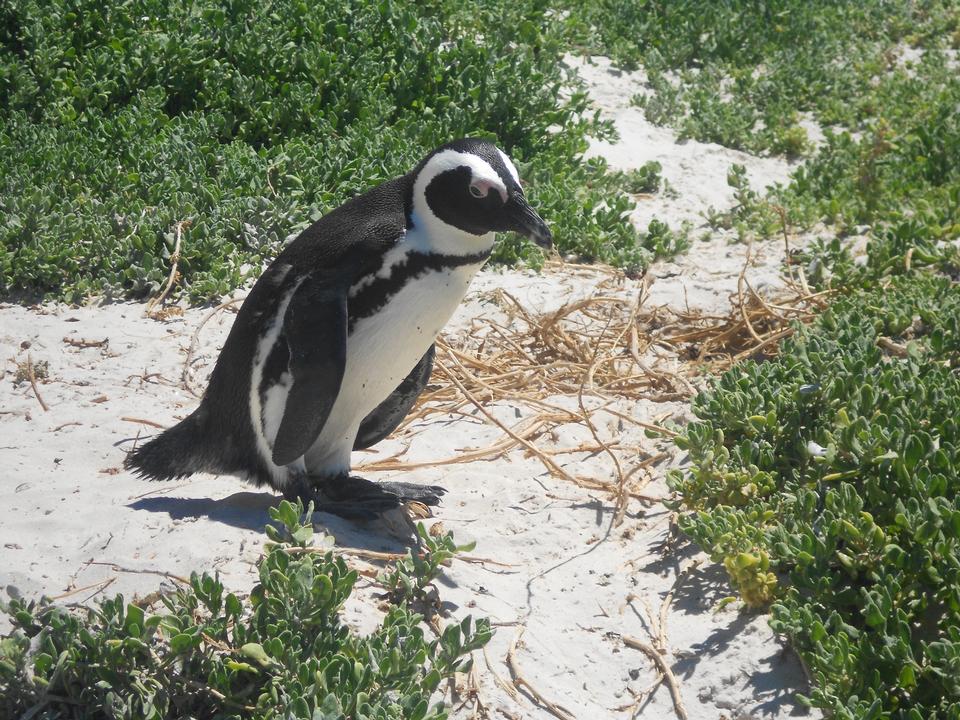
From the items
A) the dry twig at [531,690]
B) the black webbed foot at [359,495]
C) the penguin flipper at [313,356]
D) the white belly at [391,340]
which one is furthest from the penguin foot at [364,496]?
the dry twig at [531,690]

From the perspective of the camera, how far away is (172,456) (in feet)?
11.8

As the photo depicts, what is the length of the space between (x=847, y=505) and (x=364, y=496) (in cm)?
138

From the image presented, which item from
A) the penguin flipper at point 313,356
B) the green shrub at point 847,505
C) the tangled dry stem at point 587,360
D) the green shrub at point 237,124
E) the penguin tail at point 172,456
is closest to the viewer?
the green shrub at point 847,505

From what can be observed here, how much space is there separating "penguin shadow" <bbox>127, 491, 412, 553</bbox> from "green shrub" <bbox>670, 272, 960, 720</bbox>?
34.3 inches

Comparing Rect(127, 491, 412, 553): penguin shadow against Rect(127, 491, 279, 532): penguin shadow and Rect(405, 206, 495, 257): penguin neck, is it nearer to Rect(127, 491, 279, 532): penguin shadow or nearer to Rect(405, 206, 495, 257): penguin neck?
Rect(127, 491, 279, 532): penguin shadow

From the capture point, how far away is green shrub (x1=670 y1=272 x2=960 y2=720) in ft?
A: 8.59

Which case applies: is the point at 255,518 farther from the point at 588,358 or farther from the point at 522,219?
the point at 588,358

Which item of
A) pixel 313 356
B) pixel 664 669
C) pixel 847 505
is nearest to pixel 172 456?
pixel 313 356

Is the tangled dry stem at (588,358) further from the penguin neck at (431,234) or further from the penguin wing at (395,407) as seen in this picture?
the penguin neck at (431,234)

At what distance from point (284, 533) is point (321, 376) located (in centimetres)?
45

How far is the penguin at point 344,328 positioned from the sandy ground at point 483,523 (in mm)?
139

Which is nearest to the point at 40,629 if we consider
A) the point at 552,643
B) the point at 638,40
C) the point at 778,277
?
the point at 552,643

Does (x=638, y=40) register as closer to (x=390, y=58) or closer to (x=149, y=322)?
(x=390, y=58)

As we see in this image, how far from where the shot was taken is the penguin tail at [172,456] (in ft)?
11.8
